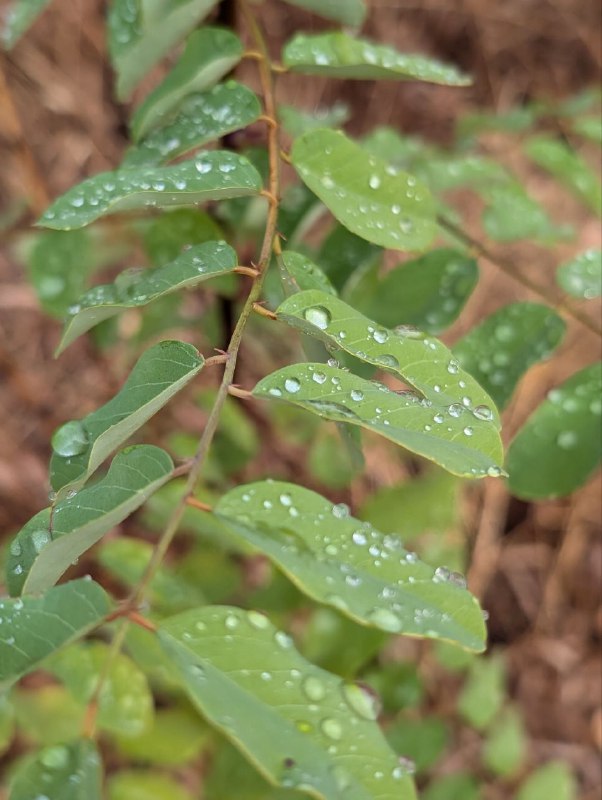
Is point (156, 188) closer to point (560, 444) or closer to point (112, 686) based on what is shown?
point (560, 444)

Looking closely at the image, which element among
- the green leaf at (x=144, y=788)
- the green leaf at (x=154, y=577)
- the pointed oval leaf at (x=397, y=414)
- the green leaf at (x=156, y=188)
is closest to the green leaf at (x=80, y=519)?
the pointed oval leaf at (x=397, y=414)

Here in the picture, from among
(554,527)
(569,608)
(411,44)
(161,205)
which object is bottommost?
(569,608)

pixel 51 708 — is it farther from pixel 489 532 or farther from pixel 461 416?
pixel 489 532

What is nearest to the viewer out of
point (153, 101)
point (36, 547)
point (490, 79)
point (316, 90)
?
point (36, 547)

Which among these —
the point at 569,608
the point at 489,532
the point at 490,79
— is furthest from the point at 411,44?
the point at 569,608

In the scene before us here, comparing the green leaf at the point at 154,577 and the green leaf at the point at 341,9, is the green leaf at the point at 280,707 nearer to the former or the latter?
the green leaf at the point at 154,577

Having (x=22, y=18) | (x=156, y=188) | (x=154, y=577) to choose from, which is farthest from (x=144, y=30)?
(x=154, y=577)

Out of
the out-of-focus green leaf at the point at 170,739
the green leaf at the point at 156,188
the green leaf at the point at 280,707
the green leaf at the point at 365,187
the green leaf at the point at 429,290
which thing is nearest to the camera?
the green leaf at the point at 280,707
